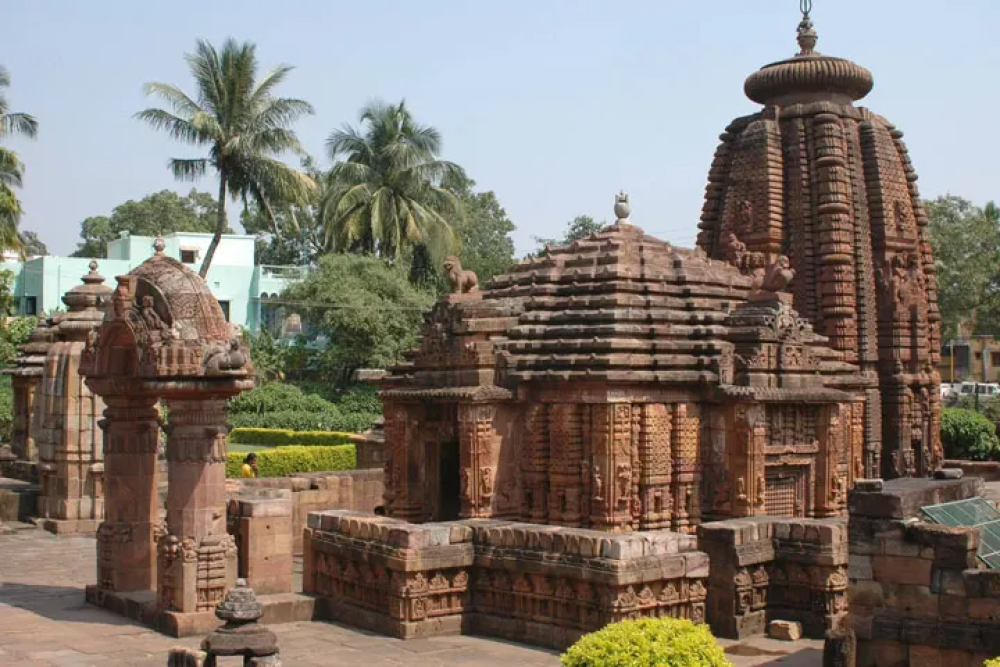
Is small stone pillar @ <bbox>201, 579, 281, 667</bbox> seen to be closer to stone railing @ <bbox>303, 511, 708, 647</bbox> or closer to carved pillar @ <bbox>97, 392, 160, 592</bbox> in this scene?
stone railing @ <bbox>303, 511, 708, 647</bbox>

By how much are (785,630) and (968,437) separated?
72.9 feet

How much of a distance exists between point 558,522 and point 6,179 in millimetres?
23005

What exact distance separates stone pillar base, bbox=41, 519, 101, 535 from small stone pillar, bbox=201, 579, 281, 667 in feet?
37.9

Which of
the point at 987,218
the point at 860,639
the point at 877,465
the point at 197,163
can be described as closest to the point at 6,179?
the point at 197,163

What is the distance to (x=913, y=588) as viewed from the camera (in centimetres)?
1012

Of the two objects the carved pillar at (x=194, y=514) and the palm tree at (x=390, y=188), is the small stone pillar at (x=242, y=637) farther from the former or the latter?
the palm tree at (x=390, y=188)

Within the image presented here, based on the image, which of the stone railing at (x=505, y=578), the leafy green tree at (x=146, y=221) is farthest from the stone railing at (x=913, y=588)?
the leafy green tree at (x=146, y=221)

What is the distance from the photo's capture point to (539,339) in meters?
16.6

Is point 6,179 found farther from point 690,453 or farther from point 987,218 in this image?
point 987,218

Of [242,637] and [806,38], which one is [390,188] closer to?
[806,38]

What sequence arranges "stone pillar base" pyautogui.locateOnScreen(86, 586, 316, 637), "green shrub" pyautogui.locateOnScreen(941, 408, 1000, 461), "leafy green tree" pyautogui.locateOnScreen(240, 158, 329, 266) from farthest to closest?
1. "leafy green tree" pyautogui.locateOnScreen(240, 158, 329, 266)
2. "green shrub" pyautogui.locateOnScreen(941, 408, 1000, 461)
3. "stone pillar base" pyautogui.locateOnScreen(86, 586, 316, 637)

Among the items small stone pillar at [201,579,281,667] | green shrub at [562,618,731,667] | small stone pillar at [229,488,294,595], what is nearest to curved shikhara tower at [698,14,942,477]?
small stone pillar at [229,488,294,595]

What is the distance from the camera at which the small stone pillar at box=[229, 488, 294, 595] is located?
13.6 meters

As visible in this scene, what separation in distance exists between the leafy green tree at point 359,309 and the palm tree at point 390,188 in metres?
1.84
